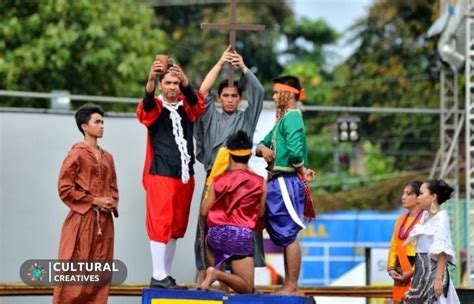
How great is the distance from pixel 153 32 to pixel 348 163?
1281 cm

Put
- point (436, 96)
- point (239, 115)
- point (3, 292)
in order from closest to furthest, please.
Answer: point (239, 115), point (3, 292), point (436, 96)

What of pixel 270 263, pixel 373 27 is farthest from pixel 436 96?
pixel 270 263

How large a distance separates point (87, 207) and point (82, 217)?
8cm

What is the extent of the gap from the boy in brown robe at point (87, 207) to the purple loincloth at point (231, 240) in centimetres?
88

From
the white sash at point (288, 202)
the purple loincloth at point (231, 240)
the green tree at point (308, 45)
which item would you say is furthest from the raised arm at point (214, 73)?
the green tree at point (308, 45)

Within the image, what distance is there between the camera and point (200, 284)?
888cm

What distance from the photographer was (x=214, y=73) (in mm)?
9250

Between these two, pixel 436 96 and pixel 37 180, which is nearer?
pixel 37 180

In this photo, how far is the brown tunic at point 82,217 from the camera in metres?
9.20

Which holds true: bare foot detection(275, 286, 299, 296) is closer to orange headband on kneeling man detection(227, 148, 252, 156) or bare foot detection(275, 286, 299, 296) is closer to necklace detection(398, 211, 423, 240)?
orange headband on kneeling man detection(227, 148, 252, 156)

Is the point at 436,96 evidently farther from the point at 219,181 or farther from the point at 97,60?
the point at 219,181

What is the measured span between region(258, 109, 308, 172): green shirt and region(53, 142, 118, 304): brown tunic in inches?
46.9

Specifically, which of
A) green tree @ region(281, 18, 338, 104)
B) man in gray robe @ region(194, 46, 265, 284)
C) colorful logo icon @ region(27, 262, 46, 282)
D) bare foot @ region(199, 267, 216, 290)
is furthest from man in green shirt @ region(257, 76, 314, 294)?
green tree @ region(281, 18, 338, 104)

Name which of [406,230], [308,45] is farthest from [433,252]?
[308,45]
